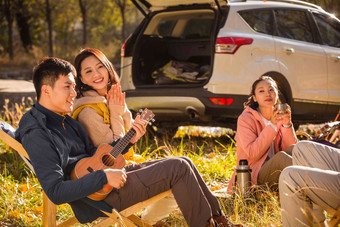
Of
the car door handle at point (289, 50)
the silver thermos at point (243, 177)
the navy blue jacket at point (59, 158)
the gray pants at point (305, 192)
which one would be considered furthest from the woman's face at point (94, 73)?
the car door handle at point (289, 50)

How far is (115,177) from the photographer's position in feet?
9.55

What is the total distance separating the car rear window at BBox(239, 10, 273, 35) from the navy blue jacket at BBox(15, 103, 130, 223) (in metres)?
3.61

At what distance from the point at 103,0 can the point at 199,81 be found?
67.3 feet

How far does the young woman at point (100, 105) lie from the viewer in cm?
359

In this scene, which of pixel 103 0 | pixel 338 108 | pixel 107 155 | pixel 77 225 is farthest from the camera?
pixel 103 0

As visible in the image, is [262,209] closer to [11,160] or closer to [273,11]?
[11,160]

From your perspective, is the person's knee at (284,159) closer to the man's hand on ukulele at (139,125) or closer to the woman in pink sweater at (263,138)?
the woman in pink sweater at (263,138)

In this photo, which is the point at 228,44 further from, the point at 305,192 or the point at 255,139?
the point at 305,192

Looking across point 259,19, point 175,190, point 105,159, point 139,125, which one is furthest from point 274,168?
point 259,19

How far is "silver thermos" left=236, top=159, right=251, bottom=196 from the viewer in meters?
4.04

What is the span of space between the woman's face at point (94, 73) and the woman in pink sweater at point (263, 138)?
46.7 inches

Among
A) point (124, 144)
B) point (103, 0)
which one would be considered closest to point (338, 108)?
point (124, 144)

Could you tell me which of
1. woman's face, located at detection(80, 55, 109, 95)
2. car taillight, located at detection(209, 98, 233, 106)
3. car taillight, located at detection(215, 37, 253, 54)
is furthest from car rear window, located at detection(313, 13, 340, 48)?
woman's face, located at detection(80, 55, 109, 95)

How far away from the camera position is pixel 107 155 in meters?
3.20
